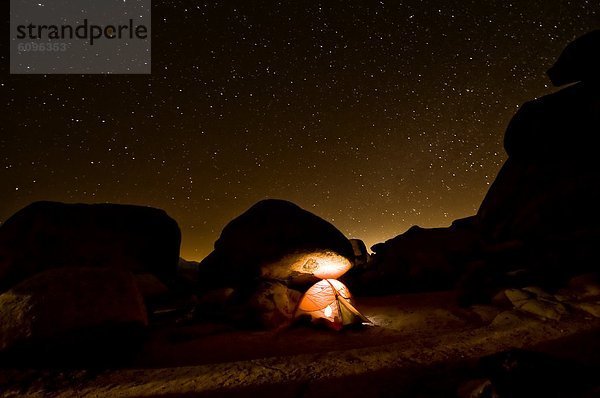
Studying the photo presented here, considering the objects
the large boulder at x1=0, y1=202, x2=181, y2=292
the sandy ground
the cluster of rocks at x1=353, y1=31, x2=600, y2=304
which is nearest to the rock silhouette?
the cluster of rocks at x1=353, y1=31, x2=600, y2=304

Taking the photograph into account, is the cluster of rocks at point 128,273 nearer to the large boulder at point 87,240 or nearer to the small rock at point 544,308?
the large boulder at point 87,240

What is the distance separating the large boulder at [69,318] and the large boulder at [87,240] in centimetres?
515

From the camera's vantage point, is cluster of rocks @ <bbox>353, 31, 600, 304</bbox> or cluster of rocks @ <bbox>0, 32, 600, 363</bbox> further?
cluster of rocks @ <bbox>353, 31, 600, 304</bbox>

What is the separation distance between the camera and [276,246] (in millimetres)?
10867

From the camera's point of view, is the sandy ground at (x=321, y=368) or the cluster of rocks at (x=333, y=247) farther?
the cluster of rocks at (x=333, y=247)

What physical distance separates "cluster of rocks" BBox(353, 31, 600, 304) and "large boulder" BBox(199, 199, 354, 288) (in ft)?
16.3

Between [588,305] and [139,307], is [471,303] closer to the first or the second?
[588,305]

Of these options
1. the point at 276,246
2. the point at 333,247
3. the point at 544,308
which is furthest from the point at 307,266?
the point at 544,308

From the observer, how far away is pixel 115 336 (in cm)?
589

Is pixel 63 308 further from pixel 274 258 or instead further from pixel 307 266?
pixel 307 266

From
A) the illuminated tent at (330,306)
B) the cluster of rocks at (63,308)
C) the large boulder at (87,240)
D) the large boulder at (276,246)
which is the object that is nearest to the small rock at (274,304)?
the illuminated tent at (330,306)

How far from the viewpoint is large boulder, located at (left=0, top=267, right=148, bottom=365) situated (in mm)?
5340

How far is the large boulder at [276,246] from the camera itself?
1081 centimetres

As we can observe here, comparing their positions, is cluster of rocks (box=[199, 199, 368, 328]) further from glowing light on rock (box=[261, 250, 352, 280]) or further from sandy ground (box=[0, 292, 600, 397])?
sandy ground (box=[0, 292, 600, 397])
